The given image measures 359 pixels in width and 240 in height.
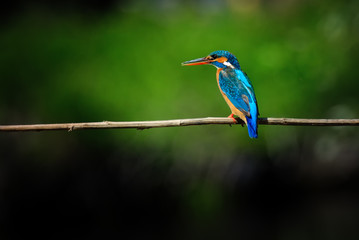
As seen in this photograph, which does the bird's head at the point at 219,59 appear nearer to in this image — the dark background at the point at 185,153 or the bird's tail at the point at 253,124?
the bird's tail at the point at 253,124

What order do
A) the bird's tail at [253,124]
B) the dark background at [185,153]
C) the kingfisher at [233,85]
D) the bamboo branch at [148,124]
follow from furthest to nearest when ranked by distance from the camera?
1. the dark background at [185,153]
2. the kingfisher at [233,85]
3. the bird's tail at [253,124]
4. the bamboo branch at [148,124]

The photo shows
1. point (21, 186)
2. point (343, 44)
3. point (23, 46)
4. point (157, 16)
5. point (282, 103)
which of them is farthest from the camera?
point (157, 16)

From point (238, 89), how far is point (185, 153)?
76.5 inches

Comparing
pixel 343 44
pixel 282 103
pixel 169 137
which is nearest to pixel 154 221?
pixel 169 137

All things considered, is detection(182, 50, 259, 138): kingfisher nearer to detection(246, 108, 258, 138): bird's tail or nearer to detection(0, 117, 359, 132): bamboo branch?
detection(246, 108, 258, 138): bird's tail

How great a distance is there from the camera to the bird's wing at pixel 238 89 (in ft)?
6.16

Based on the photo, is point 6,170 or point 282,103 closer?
point 6,170

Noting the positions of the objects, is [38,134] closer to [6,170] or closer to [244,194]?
[6,170]

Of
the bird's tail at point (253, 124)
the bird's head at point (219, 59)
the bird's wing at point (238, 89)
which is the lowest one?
the bird's tail at point (253, 124)

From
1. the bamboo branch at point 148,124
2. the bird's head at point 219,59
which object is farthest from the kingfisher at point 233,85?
the bamboo branch at point 148,124

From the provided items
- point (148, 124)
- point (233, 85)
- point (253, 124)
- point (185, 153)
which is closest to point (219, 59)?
point (233, 85)

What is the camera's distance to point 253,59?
169 inches

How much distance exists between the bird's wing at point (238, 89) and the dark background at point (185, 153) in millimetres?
1846

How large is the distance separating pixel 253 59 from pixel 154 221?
170 cm
